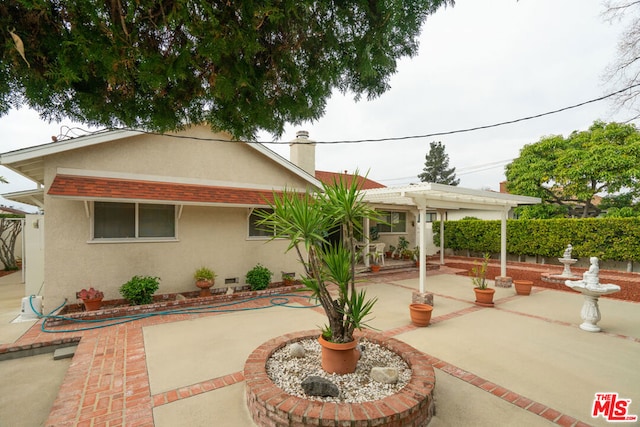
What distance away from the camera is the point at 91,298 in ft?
21.7

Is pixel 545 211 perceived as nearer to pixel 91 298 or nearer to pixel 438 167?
pixel 91 298

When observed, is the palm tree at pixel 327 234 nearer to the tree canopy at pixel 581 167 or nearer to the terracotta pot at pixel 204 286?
the terracotta pot at pixel 204 286

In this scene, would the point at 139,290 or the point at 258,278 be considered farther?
the point at 258,278

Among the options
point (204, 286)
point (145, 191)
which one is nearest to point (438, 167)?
point (204, 286)

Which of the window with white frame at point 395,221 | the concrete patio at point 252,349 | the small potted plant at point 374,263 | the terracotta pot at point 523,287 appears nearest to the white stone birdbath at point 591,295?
the concrete patio at point 252,349

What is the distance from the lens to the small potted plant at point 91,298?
21.7 ft

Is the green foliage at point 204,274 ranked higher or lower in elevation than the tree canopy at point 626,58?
lower

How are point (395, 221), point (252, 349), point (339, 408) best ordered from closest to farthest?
point (339, 408)
point (252, 349)
point (395, 221)

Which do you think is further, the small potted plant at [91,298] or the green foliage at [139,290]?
the green foliage at [139,290]

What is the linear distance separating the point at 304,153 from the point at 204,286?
6.49 meters

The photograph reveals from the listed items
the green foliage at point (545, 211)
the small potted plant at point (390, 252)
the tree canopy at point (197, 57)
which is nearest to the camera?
the tree canopy at point (197, 57)

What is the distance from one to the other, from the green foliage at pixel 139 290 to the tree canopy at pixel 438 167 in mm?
43141

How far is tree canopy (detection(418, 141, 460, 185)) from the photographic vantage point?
145 ft

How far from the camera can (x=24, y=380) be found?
4.36 meters
